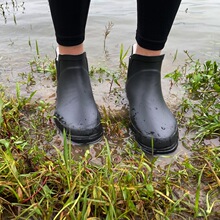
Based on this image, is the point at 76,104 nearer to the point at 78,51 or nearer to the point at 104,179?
the point at 78,51

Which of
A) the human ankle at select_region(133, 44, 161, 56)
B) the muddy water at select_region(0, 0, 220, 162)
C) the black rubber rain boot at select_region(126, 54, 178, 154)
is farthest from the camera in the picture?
the muddy water at select_region(0, 0, 220, 162)

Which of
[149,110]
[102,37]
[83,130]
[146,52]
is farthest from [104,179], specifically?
[102,37]

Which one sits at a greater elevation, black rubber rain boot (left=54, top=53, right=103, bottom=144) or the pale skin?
the pale skin

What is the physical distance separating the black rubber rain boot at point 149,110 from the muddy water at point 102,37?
253mm

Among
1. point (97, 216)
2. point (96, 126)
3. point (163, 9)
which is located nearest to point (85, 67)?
point (96, 126)

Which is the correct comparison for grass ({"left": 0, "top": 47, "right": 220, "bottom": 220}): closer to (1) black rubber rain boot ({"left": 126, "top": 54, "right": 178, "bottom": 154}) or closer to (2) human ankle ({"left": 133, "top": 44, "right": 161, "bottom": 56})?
(1) black rubber rain boot ({"left": 126, "top": 54, "right": 178, "bottom": 154})

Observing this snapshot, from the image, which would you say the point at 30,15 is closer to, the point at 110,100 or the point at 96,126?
the point at 110,100

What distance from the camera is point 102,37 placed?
271cm

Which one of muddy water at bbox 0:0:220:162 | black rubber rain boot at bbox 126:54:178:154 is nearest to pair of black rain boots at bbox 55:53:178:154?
black rubber rain boot at bbox 126:54:178:154

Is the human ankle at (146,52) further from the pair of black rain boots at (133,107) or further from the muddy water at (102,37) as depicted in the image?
the muddy water at (102,37)

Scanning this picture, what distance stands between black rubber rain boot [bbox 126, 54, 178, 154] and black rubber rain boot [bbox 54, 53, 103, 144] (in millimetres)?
189

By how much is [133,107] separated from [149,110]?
10 centimetres

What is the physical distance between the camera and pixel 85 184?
40.7 inches

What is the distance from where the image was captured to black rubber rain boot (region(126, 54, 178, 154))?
1.32m
